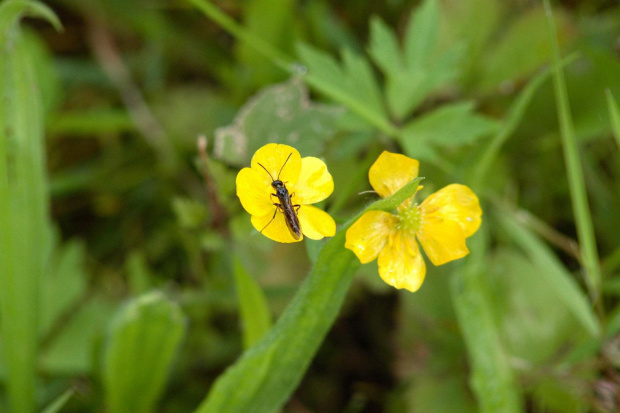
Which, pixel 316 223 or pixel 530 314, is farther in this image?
pixel 530 314

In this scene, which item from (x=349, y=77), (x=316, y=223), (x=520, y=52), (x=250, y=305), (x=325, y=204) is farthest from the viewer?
(x=520, y=52)

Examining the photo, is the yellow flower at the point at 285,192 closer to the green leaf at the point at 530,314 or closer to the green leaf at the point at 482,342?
the green leaf at the point at 482,342

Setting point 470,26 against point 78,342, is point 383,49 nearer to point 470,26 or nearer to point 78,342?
point 470,26

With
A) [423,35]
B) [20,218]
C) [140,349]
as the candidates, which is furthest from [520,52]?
[20,218]

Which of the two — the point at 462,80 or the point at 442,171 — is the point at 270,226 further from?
the point at 462,80

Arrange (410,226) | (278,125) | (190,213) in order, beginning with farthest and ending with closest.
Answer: (190,213), (278,125), (410,226)

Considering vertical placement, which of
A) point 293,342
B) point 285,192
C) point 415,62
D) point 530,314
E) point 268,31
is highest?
point 268,31

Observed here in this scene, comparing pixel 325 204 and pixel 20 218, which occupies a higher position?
pixel 20 218

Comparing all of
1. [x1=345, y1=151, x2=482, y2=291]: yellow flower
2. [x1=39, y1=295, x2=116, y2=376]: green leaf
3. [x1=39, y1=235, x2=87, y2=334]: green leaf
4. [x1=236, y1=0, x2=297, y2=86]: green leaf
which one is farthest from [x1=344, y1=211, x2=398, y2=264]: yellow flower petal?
[x1=236, y1=0, x2=297, y2=86]: green leaf

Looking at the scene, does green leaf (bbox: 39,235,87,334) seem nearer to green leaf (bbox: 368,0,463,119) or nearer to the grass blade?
green leaf (bbox: 368,0,463,119)
